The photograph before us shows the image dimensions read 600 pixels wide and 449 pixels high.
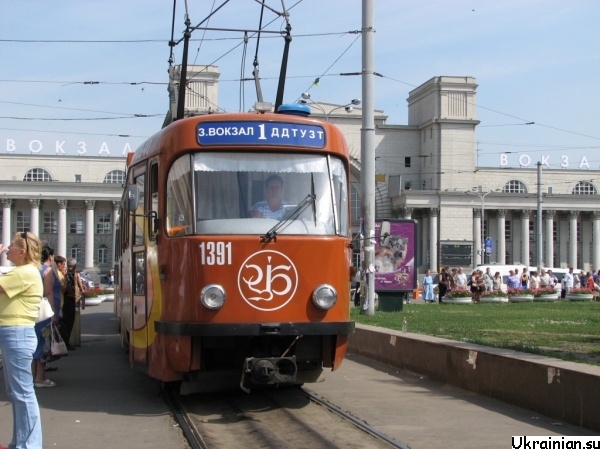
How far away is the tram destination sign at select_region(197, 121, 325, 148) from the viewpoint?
9945 mm

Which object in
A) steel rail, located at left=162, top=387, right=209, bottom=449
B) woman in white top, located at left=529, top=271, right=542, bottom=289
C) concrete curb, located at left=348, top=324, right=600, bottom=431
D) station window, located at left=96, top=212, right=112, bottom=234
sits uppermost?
station window, located at left=96, top=212, right=112, bottom=234

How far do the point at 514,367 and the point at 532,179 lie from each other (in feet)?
287

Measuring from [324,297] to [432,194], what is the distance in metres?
80.5

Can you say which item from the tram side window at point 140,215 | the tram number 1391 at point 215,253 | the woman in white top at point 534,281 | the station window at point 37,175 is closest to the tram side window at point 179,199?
the tram number 1391 at point 215,253

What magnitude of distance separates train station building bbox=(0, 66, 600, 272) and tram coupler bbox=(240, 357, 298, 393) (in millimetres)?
76895

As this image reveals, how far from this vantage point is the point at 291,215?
9.89 metres

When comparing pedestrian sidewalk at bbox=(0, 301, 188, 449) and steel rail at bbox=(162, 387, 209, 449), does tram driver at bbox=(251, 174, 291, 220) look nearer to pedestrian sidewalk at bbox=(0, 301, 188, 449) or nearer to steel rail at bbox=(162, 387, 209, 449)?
steel rail at bbox=(162, 387, 209, 449)

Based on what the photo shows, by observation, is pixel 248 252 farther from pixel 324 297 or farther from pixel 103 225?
pixel 103 225

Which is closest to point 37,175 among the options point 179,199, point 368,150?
point 368,150

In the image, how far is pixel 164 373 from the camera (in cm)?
989

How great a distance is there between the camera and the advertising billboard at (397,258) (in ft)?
86.5

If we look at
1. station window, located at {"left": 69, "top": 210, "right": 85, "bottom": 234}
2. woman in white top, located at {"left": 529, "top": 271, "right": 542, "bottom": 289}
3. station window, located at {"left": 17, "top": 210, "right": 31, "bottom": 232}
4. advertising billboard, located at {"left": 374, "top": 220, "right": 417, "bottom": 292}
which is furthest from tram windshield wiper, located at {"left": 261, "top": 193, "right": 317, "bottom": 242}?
station window, located at {"left": 69, "top": 210, "right": 85, "bottom": 234}

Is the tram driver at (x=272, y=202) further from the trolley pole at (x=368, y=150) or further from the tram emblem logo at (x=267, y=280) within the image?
the trolley pole at (x=368, y=150)

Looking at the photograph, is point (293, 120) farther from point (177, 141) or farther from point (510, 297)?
point (510, 297)
